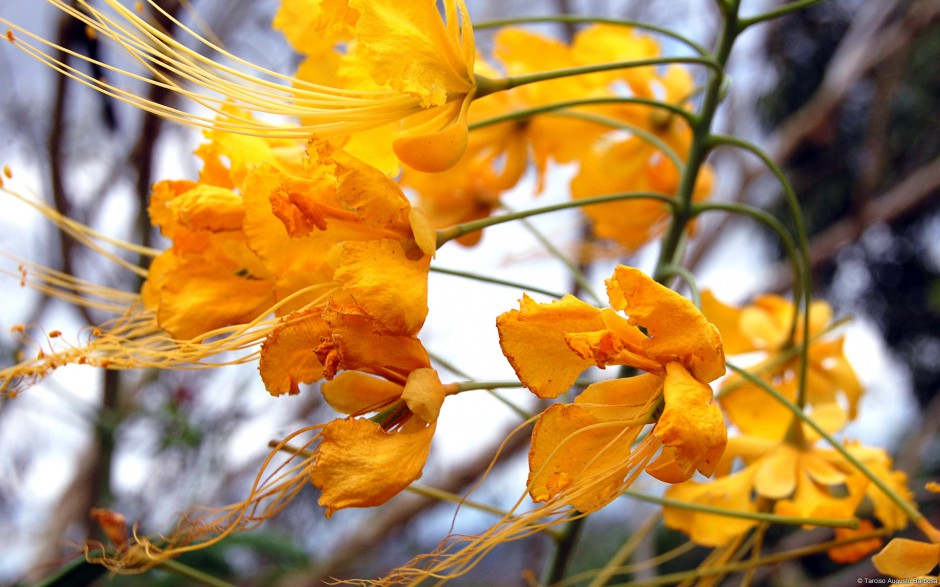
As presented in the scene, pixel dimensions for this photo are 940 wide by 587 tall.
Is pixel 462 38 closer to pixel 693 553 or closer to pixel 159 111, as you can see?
pixel 159 111

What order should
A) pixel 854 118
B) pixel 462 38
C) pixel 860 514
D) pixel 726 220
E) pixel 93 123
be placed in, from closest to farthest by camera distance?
pixel 462 38
pixel 860 514
pixel 726 220
pixel 93 123
pixel 854 118

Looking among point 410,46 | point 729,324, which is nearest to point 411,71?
point 410,46

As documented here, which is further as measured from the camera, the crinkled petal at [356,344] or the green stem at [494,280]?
the green stem at [494,280]

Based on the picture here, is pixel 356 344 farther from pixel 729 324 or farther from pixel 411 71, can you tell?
pixel 729 324

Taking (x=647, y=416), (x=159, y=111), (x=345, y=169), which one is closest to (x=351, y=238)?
(x=345, y=169)

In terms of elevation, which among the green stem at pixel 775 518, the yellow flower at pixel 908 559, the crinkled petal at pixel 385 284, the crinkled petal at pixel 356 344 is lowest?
the yellow flower at pixel 908 559

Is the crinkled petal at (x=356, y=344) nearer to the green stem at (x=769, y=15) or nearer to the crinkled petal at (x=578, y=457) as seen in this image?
the crinkled petal at (x=578, y=457)

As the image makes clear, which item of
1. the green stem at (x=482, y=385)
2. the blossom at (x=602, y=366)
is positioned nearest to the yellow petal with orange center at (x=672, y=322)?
the blossom at (x=602, y=366)
